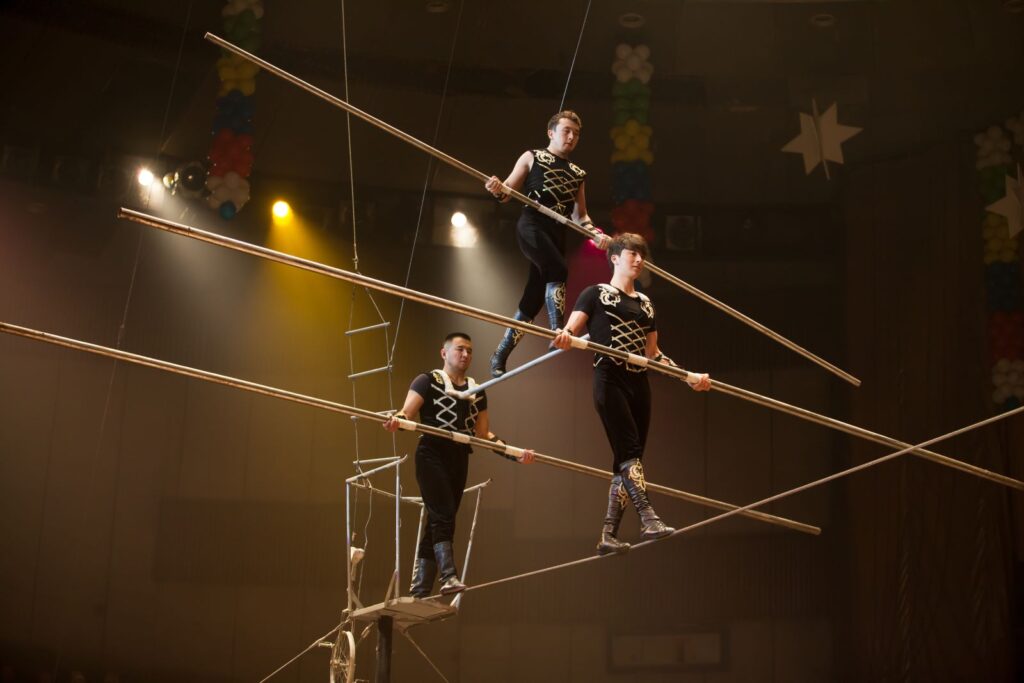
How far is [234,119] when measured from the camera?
7133 mm

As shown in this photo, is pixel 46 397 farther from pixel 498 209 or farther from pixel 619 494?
pixel 619 494

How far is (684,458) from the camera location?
851 cm

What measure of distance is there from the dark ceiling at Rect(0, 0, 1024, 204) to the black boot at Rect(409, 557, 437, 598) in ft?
12.7

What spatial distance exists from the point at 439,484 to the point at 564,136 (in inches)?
67.4

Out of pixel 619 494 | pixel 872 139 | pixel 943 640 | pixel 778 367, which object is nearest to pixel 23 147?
pixel 619 494

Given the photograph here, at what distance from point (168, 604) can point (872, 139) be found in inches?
243

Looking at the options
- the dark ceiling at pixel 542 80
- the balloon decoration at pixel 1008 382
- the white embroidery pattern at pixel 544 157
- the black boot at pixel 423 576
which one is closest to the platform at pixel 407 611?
the black boot at pixel 423 576

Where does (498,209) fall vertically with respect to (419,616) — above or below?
above

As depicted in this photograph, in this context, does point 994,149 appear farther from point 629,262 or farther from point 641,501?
point 641,501

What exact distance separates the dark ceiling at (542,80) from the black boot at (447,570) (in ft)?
13.0

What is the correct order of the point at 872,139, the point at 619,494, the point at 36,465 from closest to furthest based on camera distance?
the point at 619,494
the point at 36,465
the point at 872,139

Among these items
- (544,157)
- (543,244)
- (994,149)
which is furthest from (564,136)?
(994,149)

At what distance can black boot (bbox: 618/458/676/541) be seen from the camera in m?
4.54

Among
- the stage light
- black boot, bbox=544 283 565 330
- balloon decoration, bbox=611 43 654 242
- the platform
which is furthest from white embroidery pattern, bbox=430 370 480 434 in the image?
the stage light
